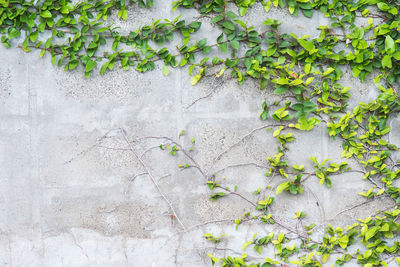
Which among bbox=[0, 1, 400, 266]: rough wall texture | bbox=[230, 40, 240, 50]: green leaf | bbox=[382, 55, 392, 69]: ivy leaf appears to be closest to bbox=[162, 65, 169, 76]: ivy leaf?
bbox=[0, 1, 400, 266]: rough wall texture

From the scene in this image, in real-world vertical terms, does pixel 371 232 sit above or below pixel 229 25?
below

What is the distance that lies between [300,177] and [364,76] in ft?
2.15

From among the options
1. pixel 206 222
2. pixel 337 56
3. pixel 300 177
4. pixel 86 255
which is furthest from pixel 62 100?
pixel 337 56

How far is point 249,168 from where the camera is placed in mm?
1989

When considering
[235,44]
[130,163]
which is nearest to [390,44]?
[235,44]

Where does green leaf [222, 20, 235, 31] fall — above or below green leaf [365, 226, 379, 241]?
above

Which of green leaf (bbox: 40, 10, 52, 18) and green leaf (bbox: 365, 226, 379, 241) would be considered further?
green leaf (bbox: 365, 226, 379, 241)

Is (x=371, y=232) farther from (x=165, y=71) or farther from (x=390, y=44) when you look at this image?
(x=165, y=71)

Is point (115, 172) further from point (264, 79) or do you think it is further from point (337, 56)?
point (337, 56)

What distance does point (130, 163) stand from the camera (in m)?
1.95

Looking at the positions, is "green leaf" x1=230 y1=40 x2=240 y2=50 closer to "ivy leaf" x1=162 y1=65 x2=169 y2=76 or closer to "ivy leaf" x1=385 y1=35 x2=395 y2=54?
"ivy leaf" x1=162 y1=65 x2=169 y2=76

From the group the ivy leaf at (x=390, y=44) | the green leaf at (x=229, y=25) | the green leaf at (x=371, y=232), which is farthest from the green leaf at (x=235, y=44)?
the green leaf at (x=371, y=232)

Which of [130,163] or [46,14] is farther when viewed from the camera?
[130,163]

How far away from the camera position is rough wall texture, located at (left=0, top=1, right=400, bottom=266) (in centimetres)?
192
